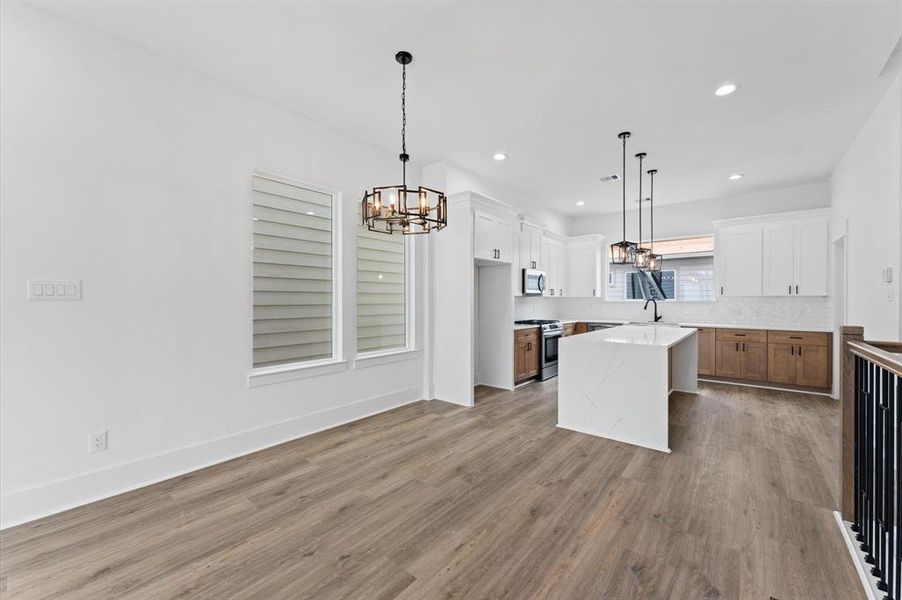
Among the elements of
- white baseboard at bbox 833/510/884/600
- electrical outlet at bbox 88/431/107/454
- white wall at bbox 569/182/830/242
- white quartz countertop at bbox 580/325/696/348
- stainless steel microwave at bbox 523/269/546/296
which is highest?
white wall at bbox 569/182/830/242

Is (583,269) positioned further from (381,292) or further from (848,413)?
(848,413)

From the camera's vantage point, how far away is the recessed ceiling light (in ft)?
10.4

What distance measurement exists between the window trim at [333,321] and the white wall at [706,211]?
16.9 ft

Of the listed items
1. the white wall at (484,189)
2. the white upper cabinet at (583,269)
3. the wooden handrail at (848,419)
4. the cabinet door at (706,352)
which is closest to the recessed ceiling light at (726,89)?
the wooden handrail at (848,419)

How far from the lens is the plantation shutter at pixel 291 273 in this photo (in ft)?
11.6

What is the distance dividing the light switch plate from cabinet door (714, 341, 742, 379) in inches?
287

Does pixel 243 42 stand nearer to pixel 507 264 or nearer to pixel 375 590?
pixel 375 590

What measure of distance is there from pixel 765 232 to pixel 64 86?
7.70 m

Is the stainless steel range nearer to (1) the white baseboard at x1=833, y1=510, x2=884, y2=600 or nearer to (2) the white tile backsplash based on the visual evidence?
(2) the white tile backsplash

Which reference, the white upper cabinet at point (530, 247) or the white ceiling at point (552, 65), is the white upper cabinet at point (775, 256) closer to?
the white ceiling at point (552, 65)

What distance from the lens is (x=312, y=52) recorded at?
2814mm

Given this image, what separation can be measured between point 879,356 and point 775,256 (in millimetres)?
5118

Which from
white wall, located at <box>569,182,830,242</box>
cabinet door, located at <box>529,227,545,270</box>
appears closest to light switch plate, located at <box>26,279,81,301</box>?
cabinet door, located at <box>529,227,545,270</box>

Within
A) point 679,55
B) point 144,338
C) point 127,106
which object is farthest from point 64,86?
point 679,55
